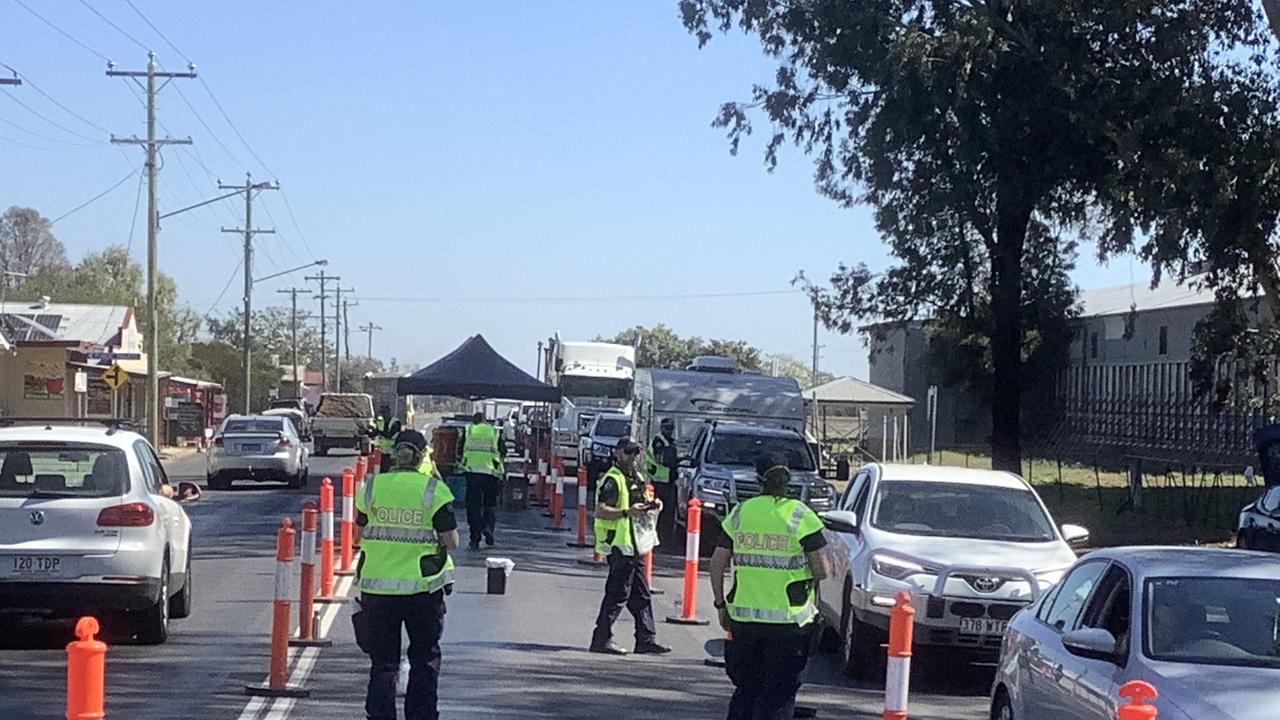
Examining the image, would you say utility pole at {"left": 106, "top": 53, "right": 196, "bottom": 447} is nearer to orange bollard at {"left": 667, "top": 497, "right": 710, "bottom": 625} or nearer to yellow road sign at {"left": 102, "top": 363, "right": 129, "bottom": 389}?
yellow road sign at {"left": 102, "top": 363, "right": 129, "bottom": 389}

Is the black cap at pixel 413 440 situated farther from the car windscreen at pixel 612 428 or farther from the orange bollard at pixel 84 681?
the car windscreen at pixel 612 428

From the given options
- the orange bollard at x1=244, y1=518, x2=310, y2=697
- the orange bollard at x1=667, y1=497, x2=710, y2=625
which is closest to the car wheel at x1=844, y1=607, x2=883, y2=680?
the orange bollard at x1=667, y1=497, x2=710, y2=625

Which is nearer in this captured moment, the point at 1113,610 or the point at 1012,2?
the point at 1113,610

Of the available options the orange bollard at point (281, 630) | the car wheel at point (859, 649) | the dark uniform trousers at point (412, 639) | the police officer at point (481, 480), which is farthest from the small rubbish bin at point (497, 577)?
the dark uniform trousers at point (412, 639)

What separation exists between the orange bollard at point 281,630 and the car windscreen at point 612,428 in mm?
28077

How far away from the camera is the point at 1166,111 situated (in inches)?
1018

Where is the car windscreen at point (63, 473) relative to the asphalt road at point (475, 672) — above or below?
above

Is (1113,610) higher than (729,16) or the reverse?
the reverse

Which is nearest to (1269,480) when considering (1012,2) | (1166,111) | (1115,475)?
(1166,111)

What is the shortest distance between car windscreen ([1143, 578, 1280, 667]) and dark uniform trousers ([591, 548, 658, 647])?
6.28 meters

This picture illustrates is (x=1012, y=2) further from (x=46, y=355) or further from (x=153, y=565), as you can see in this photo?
(x=46, y=355)

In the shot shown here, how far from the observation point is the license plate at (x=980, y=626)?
12.2 metres

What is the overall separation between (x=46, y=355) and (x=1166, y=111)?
39.7m

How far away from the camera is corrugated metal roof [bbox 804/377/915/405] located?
164 ft
